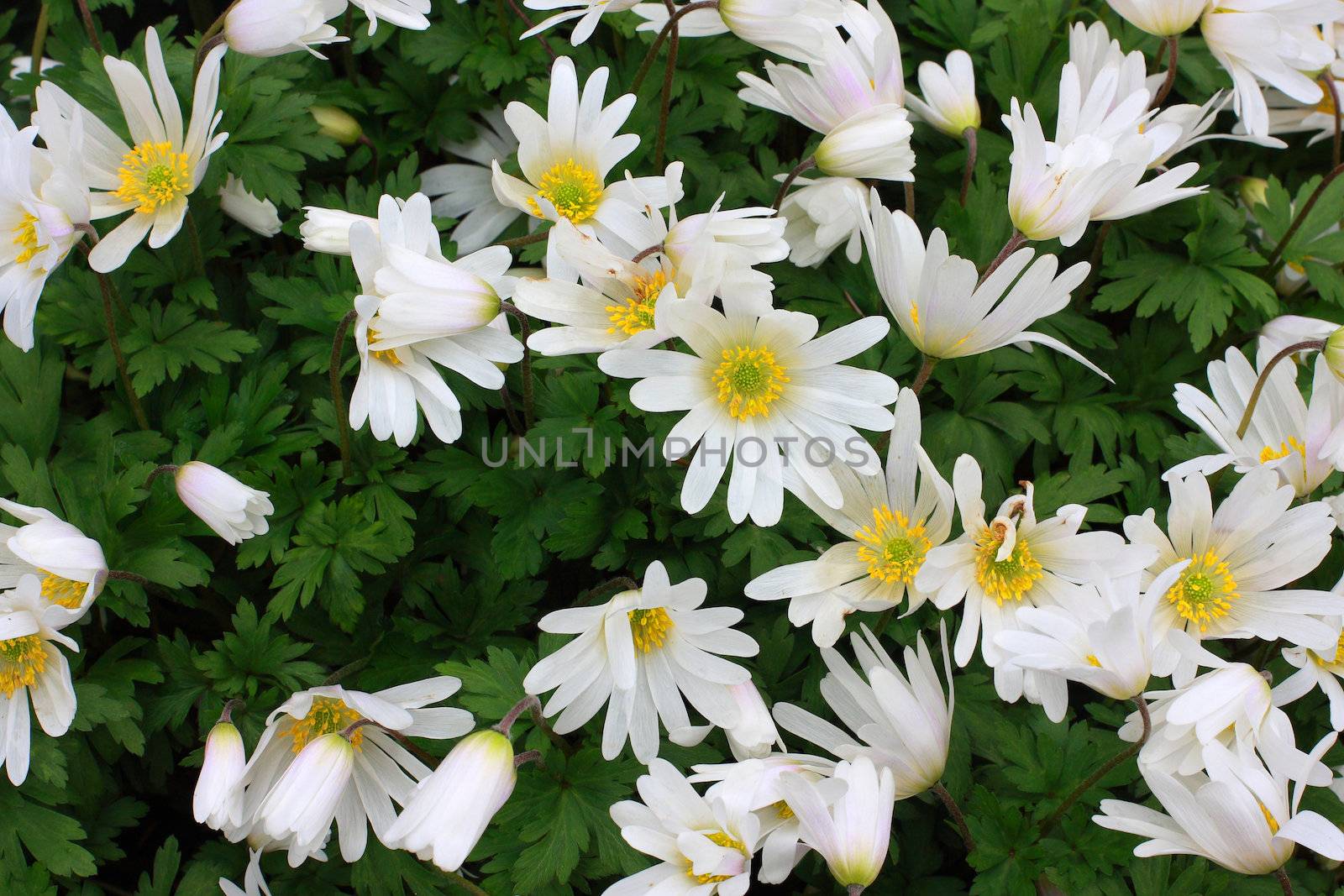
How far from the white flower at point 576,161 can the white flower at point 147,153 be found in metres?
0.65

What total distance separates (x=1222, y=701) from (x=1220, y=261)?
4.39ft

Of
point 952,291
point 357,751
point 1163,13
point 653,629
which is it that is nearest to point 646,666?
point 653,629

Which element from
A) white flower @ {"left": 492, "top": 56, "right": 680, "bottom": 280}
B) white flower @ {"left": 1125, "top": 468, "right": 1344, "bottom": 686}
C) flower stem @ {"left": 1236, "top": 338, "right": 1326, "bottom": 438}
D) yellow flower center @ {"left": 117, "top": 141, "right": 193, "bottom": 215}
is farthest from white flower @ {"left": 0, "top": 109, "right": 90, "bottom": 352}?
flower stem @ {"left": 1236, "top": 338, "right": 1326, "bottom": 438}

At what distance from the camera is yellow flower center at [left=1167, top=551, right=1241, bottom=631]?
2.29 metres

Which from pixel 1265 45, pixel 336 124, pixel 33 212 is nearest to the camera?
pixel 33 212

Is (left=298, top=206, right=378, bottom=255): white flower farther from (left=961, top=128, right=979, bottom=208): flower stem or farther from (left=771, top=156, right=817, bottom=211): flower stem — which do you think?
(left=961, top=128, right=979, bottom=208): flower stem

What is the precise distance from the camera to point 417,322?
2.12 meters

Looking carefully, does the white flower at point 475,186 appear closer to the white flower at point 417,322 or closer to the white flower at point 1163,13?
the white flower at point 417,322

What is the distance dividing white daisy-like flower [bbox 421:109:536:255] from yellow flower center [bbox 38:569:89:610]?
1275 mm

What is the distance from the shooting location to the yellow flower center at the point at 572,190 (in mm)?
2498

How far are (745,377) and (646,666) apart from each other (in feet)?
2.05

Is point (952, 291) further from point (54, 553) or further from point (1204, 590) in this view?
point (54, 553)

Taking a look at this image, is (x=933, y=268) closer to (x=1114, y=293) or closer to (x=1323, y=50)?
(x=1114, y=293)

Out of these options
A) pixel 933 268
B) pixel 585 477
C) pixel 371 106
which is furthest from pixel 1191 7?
pixel 371 106
